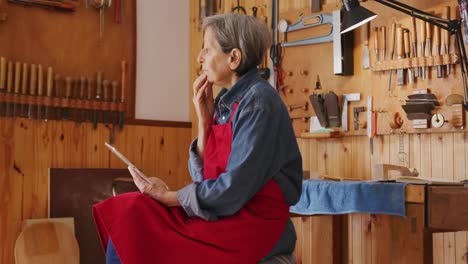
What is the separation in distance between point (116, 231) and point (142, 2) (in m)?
3.48

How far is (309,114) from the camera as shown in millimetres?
4082

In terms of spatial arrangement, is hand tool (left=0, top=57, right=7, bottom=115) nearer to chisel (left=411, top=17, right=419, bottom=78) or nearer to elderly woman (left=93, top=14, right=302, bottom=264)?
elderly woman (left=93, top=14, right=302, bottom=264)

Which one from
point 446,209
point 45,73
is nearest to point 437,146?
point 446,209

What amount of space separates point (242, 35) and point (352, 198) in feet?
3.68

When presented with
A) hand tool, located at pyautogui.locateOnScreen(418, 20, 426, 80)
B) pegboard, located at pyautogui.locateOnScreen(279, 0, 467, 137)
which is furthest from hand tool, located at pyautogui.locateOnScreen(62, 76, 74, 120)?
hand tool, located at pyautogui.locateOnScreen(418, 20, 426, 80)

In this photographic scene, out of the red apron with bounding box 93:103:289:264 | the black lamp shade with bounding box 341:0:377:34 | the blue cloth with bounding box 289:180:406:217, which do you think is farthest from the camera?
the black lamp shade with bounding box 341:0:377:34

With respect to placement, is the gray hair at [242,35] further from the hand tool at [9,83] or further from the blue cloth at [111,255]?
the hand tool at [9,83]

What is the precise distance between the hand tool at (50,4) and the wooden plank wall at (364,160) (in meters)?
1.55

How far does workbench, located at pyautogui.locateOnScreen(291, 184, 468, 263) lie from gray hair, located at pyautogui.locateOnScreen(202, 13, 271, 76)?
925 millimetres

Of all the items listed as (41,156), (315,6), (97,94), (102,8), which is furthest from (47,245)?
(315,6)

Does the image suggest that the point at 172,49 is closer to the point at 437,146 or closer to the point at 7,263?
the point at 7,263

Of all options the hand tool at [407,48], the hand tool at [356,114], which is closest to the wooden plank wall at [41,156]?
the hand tool at [356,114]

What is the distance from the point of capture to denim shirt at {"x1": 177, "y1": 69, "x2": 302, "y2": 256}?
65.5 inches

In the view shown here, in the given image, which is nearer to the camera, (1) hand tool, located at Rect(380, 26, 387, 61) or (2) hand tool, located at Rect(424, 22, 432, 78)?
(2) hand tool, located at Rect(424, 22, 432, 78)
